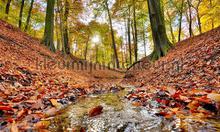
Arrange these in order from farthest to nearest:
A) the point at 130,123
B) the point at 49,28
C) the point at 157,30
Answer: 1. the point at 49,28
2. the point at 157,30
3. the point at 130,123

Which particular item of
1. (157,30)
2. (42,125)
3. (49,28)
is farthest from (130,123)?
(49,28)

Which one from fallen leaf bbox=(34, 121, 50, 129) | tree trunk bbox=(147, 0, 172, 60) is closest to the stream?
fallen leaf bbox=(34, 121, 50, 129)

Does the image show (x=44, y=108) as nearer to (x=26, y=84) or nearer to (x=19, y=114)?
(x=19, y=114)

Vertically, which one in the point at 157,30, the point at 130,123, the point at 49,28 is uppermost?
the point at 49,28

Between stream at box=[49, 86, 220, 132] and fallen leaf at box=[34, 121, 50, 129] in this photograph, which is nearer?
stream at box=[49, 86, 220, 132]

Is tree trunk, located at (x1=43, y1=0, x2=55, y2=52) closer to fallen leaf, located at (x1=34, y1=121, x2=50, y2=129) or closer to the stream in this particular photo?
the stream

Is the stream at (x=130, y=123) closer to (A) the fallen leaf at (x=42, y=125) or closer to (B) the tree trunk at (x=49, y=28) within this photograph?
(A) the fallen leaf at (x=42, y=125)

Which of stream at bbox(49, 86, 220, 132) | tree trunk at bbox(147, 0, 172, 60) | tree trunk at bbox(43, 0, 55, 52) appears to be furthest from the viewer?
tree trunk at bbox(43, 0, 55, 52)

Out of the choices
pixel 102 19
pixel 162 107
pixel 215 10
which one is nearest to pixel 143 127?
pixel 162 107

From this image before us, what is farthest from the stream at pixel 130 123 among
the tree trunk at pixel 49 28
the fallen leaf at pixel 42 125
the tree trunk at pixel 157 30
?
the tree trunk at pixel 49 28

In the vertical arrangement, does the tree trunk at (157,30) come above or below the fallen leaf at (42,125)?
above

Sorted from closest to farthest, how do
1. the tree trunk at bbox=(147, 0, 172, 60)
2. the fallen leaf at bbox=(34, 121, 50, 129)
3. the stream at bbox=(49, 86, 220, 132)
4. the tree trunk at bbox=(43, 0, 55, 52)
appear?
the stream at bbox=(49, 86, 220, 132), the fallen leaf at bbox=(34, 121, 50, 129), the tree trunk at bbox=(147, 0, 172, 60), the tree trunk at bbox=(43, 0, 55, 52)

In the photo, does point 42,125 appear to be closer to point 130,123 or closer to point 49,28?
point 130,123

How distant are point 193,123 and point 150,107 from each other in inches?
42.4
